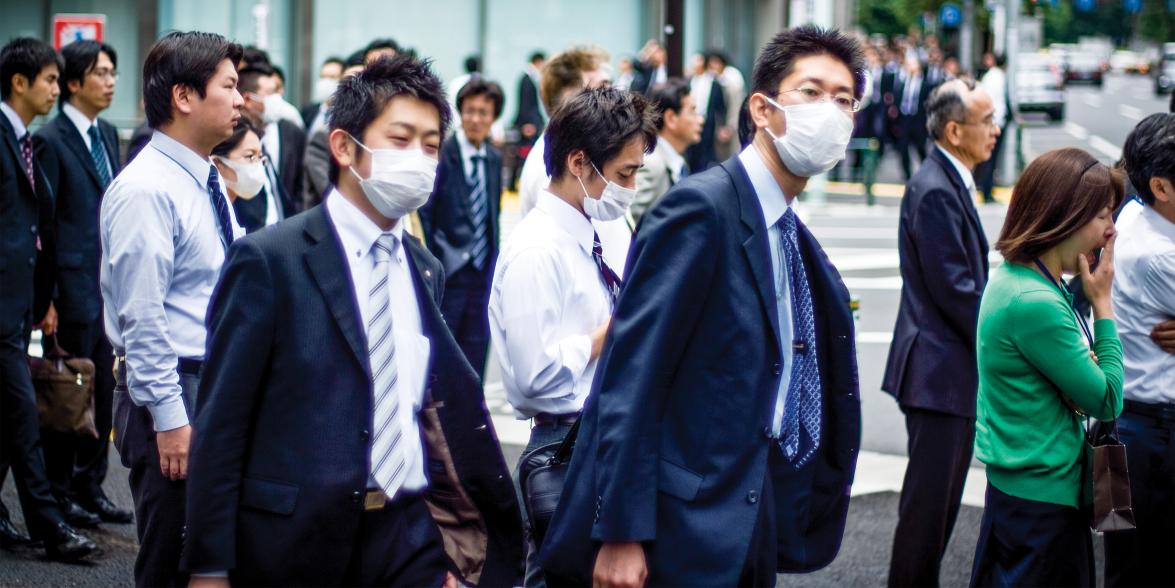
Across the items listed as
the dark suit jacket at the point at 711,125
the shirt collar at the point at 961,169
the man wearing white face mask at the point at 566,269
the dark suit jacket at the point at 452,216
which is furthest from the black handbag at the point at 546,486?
the dark suit jacket at the point at 711,125

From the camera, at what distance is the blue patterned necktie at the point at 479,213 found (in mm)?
7883

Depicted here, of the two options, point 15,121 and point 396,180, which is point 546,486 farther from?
point 15,121

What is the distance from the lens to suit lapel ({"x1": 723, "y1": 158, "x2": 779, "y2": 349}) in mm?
3201

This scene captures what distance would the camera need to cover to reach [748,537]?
3.13m

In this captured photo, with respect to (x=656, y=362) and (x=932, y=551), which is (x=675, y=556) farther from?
(x=932, y=551)

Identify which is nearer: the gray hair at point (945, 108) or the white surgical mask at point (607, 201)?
the white surgical mask at point (607, 201)

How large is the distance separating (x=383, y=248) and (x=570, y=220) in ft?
3.38

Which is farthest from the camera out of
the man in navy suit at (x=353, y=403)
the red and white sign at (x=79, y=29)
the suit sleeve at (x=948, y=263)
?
the red and white sign at (x=79, y=29)

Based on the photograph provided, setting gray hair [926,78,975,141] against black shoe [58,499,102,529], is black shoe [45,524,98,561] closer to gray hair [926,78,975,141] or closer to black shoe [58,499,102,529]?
black shoe [58,499,102,529]

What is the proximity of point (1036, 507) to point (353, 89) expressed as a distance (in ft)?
7.18

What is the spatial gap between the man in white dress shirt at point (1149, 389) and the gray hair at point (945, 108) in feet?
3.47

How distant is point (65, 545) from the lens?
6102mm

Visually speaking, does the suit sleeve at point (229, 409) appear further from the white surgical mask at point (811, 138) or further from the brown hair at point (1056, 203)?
the brown hair at point (1056, 203)

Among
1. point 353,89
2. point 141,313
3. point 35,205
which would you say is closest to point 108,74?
point 35,205
